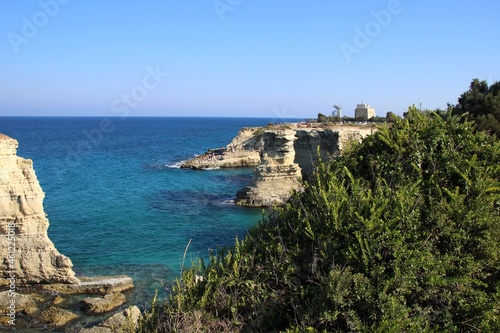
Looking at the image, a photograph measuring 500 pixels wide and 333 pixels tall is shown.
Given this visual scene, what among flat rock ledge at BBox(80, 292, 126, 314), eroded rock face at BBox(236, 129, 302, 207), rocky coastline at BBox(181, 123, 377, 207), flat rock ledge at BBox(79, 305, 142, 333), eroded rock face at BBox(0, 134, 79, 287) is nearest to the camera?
flat rock ledge at BBox(79, 305, 142, 333)

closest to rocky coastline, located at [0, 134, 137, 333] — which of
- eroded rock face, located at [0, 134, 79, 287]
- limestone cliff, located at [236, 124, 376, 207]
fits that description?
eroded rock face, located at [0, 134, 79, 287]

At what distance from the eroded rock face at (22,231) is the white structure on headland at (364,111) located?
63.6 metres

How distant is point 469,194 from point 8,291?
1842cm

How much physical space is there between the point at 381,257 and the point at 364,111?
7029 cm

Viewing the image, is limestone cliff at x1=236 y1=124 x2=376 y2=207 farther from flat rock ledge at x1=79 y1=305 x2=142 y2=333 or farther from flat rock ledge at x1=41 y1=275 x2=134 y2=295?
flat rock ledge at x1=79 y1=305 x2=142 y2=333

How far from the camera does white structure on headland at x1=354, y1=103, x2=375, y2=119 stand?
75.3m

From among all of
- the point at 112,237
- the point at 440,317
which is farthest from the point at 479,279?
the point at 112,237

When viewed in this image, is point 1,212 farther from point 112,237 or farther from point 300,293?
point 300,293

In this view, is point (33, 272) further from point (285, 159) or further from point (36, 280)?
point (285, 159)

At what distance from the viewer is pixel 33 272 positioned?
1964 centimetres

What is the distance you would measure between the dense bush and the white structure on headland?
6545cm

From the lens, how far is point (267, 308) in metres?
9.67

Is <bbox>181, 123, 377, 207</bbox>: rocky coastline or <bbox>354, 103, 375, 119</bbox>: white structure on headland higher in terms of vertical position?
<bbox>354, 103, 375, 119</bbox>: white structure on headland

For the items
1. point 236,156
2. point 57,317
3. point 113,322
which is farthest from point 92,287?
point 236,156
